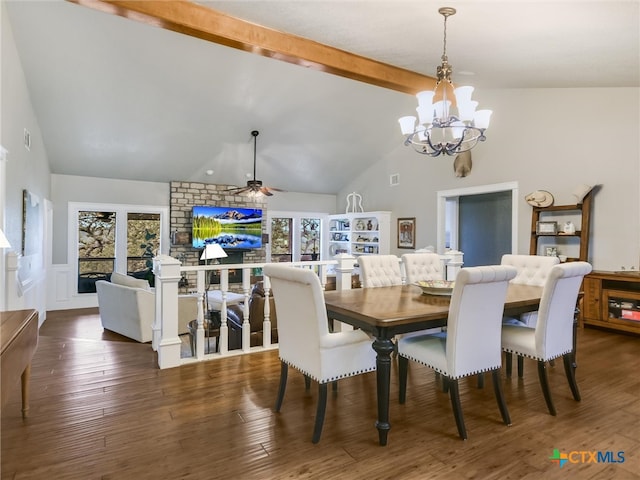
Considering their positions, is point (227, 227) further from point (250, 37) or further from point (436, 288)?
point (436, 288)

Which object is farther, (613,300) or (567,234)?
(567,234)

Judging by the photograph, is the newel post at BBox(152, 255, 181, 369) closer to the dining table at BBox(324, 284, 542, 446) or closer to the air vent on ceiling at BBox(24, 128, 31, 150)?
the dining table at BBox(324, 284, 542, 446)

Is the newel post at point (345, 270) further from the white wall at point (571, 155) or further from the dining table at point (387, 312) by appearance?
the white wall at point (571, 155)

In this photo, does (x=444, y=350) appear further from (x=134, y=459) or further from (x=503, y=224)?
(x=503, y=224)

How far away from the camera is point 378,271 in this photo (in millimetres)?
3641

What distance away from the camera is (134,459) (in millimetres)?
1979

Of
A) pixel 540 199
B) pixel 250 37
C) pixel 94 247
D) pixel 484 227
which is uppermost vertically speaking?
pixel 250 37

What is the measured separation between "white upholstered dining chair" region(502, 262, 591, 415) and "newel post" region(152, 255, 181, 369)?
2.61 metres

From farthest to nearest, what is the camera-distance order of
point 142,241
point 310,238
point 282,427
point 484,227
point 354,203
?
point 310,238 → point 354,203 → point 142,241 → point 484,227 → point 282,427

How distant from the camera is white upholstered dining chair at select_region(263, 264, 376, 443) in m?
2.16

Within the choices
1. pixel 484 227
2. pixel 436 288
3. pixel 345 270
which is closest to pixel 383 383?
pixel 436 288

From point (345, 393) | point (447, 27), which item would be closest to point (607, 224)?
point (447, 27)

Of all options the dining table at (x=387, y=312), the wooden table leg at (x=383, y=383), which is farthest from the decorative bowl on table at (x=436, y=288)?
the wooden table leg at (x=383, y=383)

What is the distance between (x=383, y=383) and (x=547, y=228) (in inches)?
168
